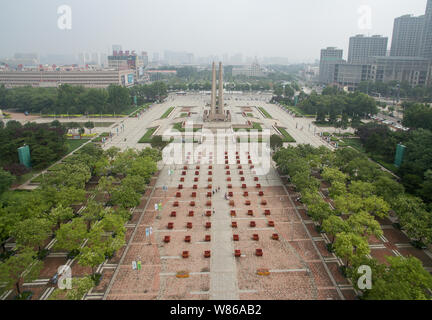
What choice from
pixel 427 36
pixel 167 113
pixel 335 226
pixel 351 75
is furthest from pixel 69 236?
pixel 427 36

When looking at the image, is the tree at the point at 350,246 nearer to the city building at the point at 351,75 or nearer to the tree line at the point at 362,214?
the tree line at the point at 362,214

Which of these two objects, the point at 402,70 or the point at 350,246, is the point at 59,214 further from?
the point at 402,70

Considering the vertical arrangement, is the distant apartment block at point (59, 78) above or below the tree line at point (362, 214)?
above

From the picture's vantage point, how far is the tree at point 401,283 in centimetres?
1349

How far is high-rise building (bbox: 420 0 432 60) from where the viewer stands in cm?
10988

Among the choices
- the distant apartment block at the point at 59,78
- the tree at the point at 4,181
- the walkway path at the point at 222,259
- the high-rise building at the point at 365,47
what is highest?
the high-rise building at the point at 365,47

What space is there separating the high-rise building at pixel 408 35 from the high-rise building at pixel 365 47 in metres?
5.14

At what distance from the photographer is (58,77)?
96875 mm

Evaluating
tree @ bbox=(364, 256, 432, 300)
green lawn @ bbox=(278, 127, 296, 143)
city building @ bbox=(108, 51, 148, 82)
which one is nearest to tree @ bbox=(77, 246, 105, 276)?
tree @ bbox=(364, 256, 432, 300)

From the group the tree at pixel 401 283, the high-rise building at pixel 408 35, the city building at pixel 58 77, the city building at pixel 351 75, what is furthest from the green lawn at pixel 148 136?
the high-rise building at pixel 408 35

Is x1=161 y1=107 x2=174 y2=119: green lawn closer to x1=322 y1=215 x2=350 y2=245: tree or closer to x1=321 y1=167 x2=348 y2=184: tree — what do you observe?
x1=321 y1=167 x2=348 y2=184: tree

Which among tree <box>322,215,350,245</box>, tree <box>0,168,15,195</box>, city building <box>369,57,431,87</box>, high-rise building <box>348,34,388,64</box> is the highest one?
high-rise building <box>348,34,388,64</box>

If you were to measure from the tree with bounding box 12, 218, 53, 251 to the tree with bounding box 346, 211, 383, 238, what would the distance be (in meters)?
18.7

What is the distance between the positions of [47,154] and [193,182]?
16118mm
